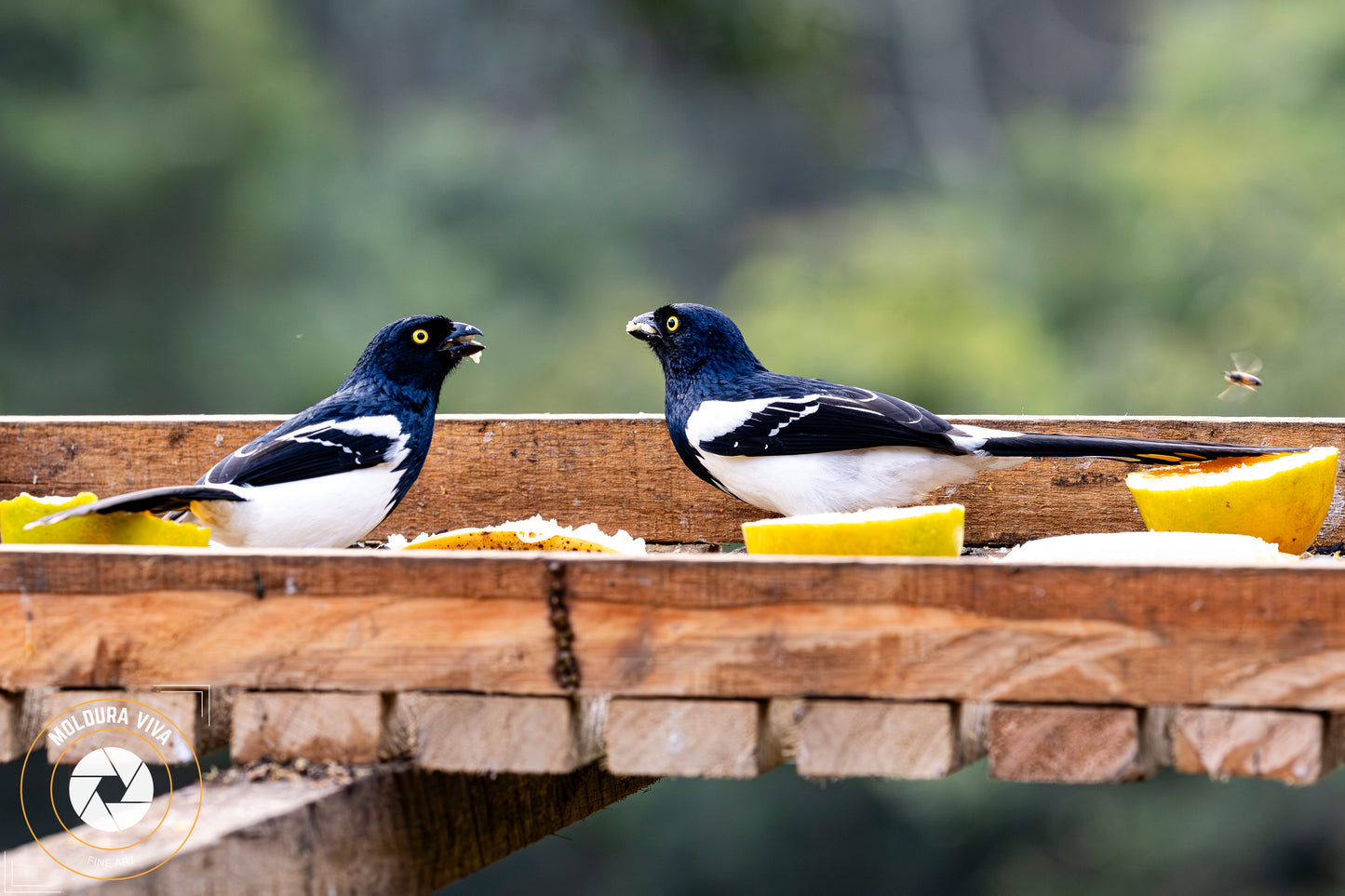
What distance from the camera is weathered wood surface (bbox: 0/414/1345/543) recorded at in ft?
9.06

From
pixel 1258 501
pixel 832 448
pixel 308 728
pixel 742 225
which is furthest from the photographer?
pixel 742 225

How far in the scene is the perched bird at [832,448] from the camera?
2.42m

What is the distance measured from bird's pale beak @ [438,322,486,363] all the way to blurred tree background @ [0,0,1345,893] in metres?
4.66

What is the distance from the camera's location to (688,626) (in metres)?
1.52

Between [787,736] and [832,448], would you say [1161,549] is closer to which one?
[787,736]

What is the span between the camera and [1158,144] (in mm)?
8070

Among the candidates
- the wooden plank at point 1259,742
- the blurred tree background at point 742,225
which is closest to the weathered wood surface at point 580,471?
the wooden plank at point 1259,742

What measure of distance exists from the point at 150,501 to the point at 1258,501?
5.36 ft

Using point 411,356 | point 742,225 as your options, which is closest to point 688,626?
point 411,356

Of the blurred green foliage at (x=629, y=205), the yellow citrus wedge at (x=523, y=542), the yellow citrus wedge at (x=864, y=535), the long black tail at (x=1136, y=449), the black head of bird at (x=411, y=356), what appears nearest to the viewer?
the yellow citrus wedge at (x=864, y=535)

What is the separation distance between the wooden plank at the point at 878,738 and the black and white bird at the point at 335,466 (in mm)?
1084

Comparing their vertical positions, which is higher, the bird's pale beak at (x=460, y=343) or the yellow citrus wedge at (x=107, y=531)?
the bird's pale beak at (x=460, y=343)

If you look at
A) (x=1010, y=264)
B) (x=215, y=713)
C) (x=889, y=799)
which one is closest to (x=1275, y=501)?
(x=215, y=713)

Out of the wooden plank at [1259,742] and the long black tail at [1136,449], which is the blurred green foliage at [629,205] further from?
the wooden plank at [1259,742]
